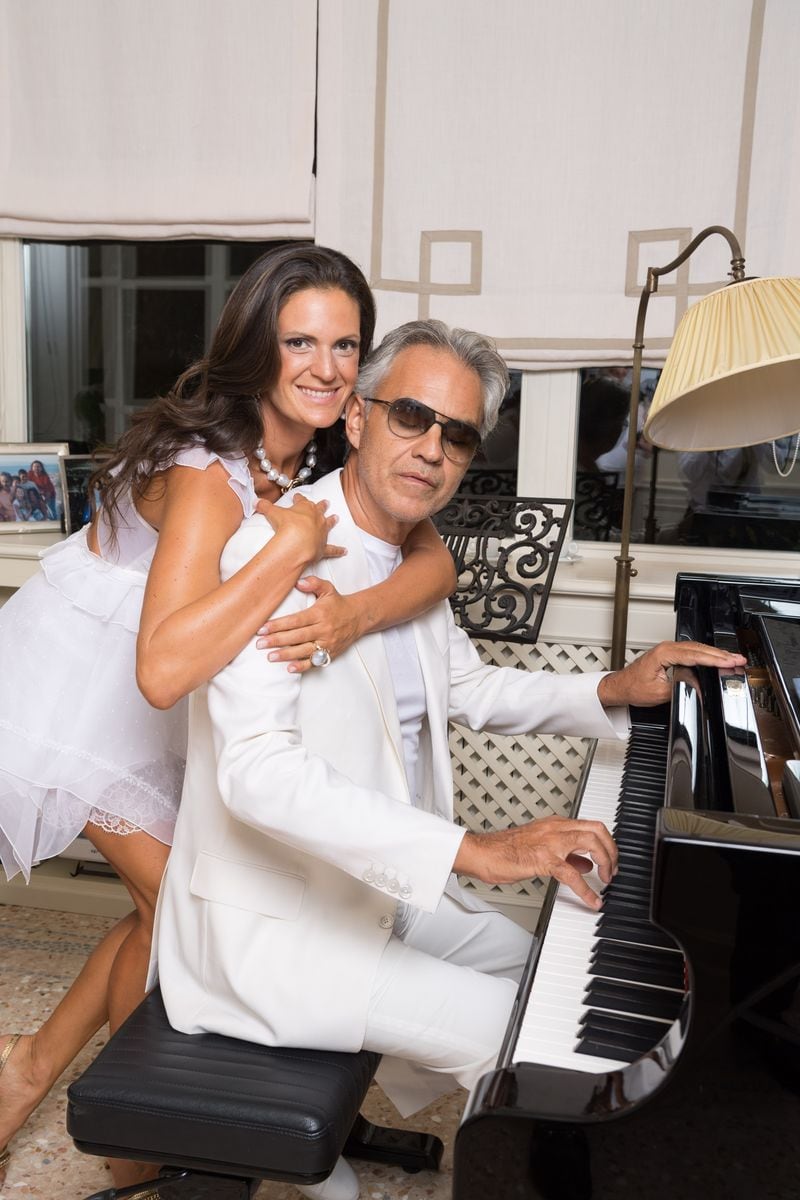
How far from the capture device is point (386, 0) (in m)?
2.84

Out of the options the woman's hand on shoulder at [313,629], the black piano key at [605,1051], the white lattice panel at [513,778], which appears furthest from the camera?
the white lattice panel at [513,778]

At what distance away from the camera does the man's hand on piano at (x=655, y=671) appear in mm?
1667

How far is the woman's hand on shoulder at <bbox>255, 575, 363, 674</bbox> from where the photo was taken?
1.44 m

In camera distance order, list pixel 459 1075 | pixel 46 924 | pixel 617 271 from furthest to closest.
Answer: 1. pixel 46 924
2. pixel 617 271
3. pixel 459 1075

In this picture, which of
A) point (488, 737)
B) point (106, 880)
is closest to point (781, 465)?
point (488, 737)

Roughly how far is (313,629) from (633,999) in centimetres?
64

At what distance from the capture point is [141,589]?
2057 millimetres

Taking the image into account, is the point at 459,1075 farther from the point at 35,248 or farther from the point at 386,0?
the point at 35,248

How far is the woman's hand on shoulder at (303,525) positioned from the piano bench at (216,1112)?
2.21ft

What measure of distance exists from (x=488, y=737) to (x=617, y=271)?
4.39 feet

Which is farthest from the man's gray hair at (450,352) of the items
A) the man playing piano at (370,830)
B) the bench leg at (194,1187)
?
the bench leg at (194,1187)

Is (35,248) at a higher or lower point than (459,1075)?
higher

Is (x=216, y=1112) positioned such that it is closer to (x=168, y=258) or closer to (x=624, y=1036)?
(x=624, y=1036)

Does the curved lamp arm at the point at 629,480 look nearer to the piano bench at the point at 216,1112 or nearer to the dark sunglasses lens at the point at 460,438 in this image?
the dark sunglasses lens at the point at 460,438
